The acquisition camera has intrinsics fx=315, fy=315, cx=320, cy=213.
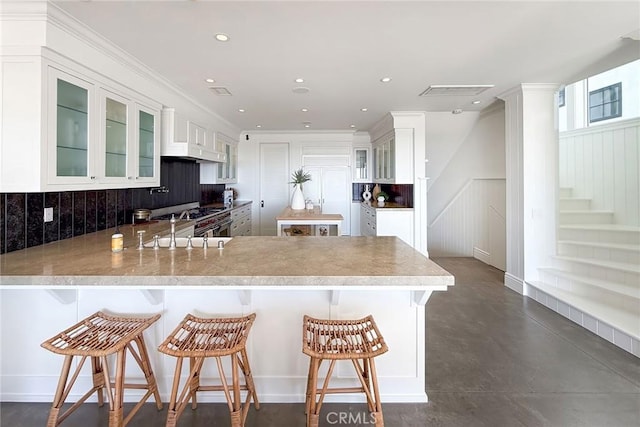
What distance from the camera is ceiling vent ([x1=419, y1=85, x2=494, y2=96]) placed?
3.73 metres

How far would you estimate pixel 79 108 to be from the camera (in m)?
2.32

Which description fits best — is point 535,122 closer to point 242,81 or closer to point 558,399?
point 558,399

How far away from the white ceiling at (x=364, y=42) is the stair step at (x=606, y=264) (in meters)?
2.02

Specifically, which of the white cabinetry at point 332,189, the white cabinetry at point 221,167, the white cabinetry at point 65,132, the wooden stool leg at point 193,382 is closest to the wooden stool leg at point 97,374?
the wooden stool leg at point 193,382

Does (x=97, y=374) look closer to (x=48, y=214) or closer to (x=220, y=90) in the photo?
(x=48, y=214)

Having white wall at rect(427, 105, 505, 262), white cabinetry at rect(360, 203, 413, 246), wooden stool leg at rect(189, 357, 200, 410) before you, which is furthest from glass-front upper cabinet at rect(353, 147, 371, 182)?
wooden stool leg at rect(189, 357, 200, 410)

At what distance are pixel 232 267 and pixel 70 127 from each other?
1704 mm

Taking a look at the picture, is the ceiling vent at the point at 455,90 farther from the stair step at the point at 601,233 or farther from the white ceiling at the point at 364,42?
the stair step at the point at 601,233

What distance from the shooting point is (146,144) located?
3.27 metres

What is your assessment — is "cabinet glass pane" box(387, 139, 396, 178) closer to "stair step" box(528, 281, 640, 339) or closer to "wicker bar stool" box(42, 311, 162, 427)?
"stair step" box(528, 281, 640, 339)

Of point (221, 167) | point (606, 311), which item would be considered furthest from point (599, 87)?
point (221, 167)

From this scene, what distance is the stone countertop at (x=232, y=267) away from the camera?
1513 millimetres

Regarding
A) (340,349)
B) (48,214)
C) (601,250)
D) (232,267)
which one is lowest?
(340,349)

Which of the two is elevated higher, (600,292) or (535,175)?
(535,175)
